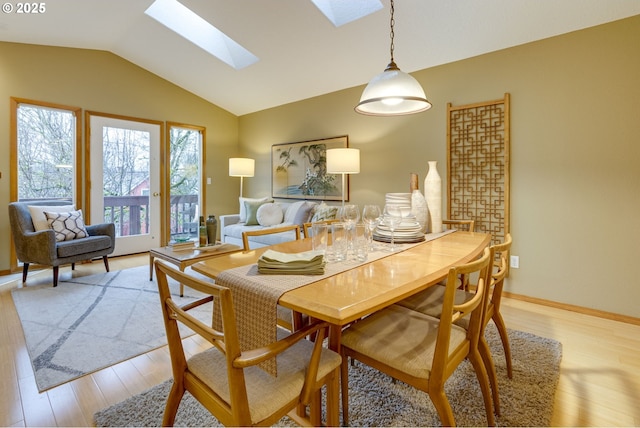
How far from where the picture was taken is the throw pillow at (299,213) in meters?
4.25

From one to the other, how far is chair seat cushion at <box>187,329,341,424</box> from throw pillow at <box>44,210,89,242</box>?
3.35 metres

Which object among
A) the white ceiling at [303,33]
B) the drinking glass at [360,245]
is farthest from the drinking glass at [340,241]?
the white ceiling at [303,33]

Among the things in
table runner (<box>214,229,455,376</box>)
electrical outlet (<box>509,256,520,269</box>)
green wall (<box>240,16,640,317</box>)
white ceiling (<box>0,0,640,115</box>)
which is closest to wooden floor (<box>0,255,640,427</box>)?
green wall (<box>240,16,640,317</box>)

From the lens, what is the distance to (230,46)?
417 cm

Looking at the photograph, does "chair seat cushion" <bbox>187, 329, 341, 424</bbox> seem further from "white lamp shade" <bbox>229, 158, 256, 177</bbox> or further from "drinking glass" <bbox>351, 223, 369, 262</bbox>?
"white lamp shade" <bbox>229, 158, 256, 177</bbox>

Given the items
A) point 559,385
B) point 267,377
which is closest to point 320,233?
point 267,377

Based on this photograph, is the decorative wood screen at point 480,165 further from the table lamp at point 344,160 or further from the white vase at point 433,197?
the white vase at point 433,197

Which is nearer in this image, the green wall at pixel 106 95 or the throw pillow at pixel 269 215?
the green wall at pixel 106 95

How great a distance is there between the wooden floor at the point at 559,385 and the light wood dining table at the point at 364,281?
2.97 feet

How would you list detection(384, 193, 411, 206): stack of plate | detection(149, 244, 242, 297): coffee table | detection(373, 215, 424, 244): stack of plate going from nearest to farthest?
detection(373, 215, 424, 244): stack of plate < detection(384, 193, 411, 206): stack of plate < detection(149, 244, 242, 297): coffee table

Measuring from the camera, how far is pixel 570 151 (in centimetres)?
273

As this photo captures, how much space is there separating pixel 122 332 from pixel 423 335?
2.14m

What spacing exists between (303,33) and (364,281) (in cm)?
303

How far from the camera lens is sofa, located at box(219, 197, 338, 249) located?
4.28 meters
